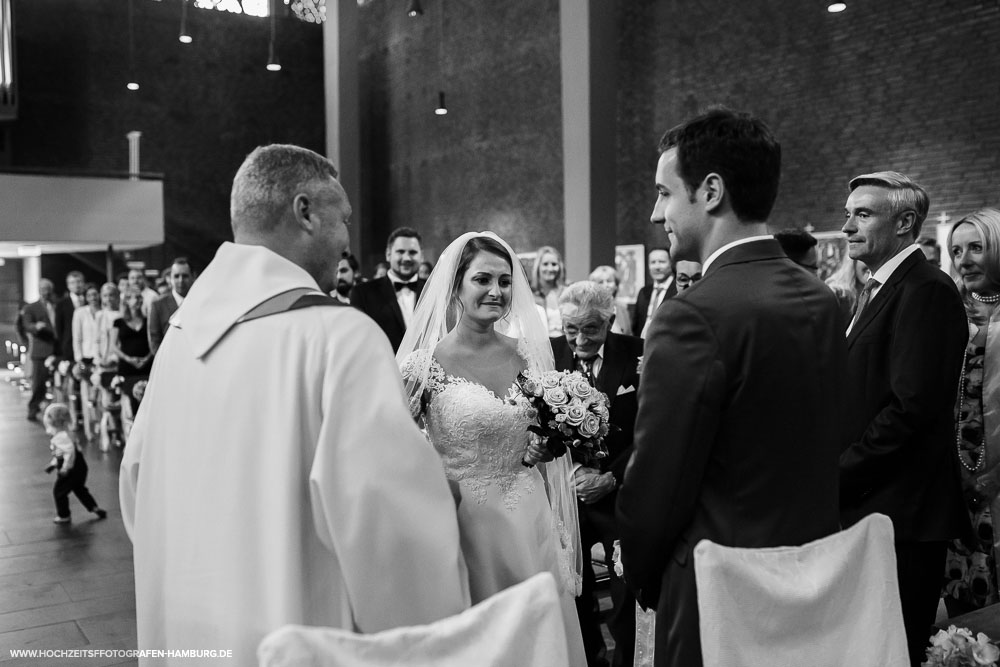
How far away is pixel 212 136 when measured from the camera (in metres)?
19.8

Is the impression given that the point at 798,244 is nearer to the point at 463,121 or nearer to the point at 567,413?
the point at 567,413

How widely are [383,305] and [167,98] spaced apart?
52.8 feet

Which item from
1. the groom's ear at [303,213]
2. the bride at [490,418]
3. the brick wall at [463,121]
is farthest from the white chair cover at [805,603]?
the brick wall at [463,121]

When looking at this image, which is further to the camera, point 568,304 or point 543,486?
point 568,304

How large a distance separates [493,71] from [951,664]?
15.7 meters

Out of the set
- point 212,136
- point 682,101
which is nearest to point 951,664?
point 682,101

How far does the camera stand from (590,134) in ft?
34.2

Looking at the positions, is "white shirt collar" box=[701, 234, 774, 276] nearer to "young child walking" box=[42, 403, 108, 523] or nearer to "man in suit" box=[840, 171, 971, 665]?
"man in suit" box=[840, 171, 971, 665]

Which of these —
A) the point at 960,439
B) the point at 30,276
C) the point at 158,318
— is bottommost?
the point at 960,439

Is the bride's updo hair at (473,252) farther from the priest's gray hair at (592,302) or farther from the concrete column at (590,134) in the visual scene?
the concrete column at (590,134)

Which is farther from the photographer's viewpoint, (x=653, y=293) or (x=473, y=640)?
(x=653, y=293)

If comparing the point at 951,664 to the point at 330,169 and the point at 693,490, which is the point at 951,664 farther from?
the point at 330,169

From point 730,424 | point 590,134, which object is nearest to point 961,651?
point 730,424

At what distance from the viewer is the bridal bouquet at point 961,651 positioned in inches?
72.9
